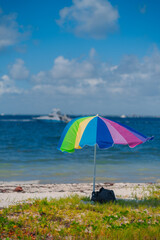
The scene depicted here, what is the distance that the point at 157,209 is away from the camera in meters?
7.25

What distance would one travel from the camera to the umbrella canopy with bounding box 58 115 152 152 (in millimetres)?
7051

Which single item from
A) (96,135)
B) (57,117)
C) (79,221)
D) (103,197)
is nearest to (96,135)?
(96,135)

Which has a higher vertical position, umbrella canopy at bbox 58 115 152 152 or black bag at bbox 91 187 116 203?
umbrella canopy at bbox 58 115 152 152

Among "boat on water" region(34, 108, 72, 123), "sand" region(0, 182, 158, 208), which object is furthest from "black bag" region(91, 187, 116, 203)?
"boat on water" region(34, 108, 72, 123)

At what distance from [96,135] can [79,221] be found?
2228 mm

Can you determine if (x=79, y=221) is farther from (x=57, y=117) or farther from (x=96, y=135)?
(x=57, y=117)

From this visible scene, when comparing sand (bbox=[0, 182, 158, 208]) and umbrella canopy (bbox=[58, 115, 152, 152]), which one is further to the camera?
sand (bbox=[0, 182, 158, 208])

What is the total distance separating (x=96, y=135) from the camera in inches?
279

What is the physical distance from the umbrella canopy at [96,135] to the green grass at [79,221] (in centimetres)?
167

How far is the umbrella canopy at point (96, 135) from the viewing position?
705 centimetres

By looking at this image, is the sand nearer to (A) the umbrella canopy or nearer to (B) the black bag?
(B) the black bag

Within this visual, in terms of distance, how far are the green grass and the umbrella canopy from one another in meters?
1.67

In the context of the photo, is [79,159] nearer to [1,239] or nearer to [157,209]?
[157,209]

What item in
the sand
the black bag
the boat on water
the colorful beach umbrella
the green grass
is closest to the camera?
the green grass
